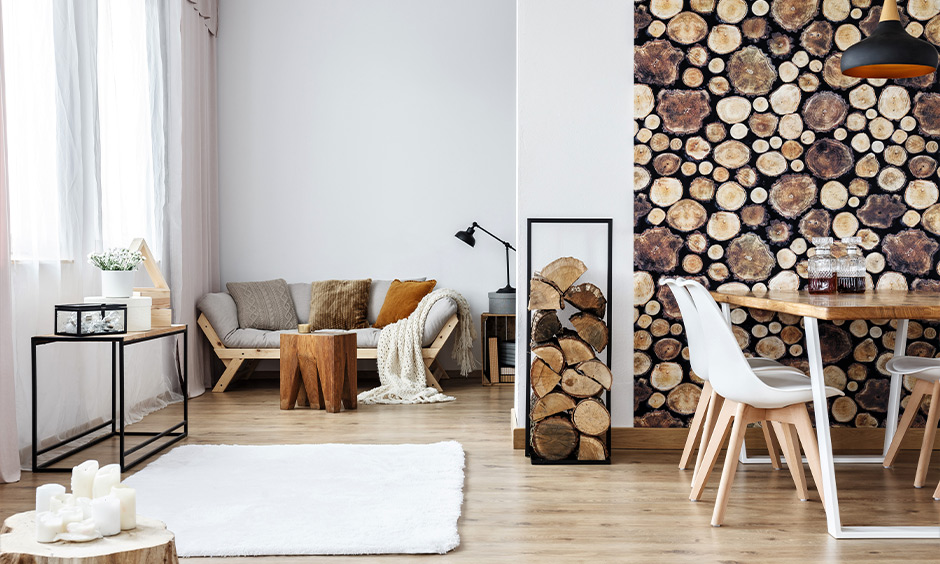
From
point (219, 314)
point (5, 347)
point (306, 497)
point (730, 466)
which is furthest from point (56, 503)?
point (219, 314)

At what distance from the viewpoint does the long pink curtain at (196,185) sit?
4.70m

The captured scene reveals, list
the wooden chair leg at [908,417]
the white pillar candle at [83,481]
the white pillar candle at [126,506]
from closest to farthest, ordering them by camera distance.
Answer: the white pillar candle at [126,506], the white pillar candle at [83,481], the wooden chair leg at [908,417]

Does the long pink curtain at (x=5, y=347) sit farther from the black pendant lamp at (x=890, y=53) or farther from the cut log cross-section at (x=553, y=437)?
the black pendant lamp at (x=890, y=53)

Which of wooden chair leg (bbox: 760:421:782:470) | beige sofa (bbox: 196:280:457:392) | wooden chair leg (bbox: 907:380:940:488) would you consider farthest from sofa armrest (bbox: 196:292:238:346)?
wooden chair leg (bbox: 907:380:940:488)

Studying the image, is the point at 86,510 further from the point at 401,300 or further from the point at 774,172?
the point at 401,300

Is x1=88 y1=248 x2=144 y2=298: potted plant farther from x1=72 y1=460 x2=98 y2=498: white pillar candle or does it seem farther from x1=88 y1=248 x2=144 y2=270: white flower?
x1=72 y1=460 x2=98 y2=498: white pillar candle

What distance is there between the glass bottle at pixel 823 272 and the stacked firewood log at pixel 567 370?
82 centimetres

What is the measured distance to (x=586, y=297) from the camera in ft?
10.1

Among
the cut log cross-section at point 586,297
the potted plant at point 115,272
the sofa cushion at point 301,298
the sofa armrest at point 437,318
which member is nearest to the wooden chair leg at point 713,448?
the cut log cross-section at point 586,297

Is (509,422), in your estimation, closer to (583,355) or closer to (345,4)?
(583,355)

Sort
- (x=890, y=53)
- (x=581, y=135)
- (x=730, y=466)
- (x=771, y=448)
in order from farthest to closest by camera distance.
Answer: (x=581, y=135) → (x=771, y=448) → (x=890, y=53) → (x=730, y=466)

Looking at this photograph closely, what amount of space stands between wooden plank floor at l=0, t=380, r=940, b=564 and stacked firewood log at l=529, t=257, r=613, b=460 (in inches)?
4.7

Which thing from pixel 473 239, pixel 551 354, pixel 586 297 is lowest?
pixel 551 354

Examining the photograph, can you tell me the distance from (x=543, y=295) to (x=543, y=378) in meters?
0.33
